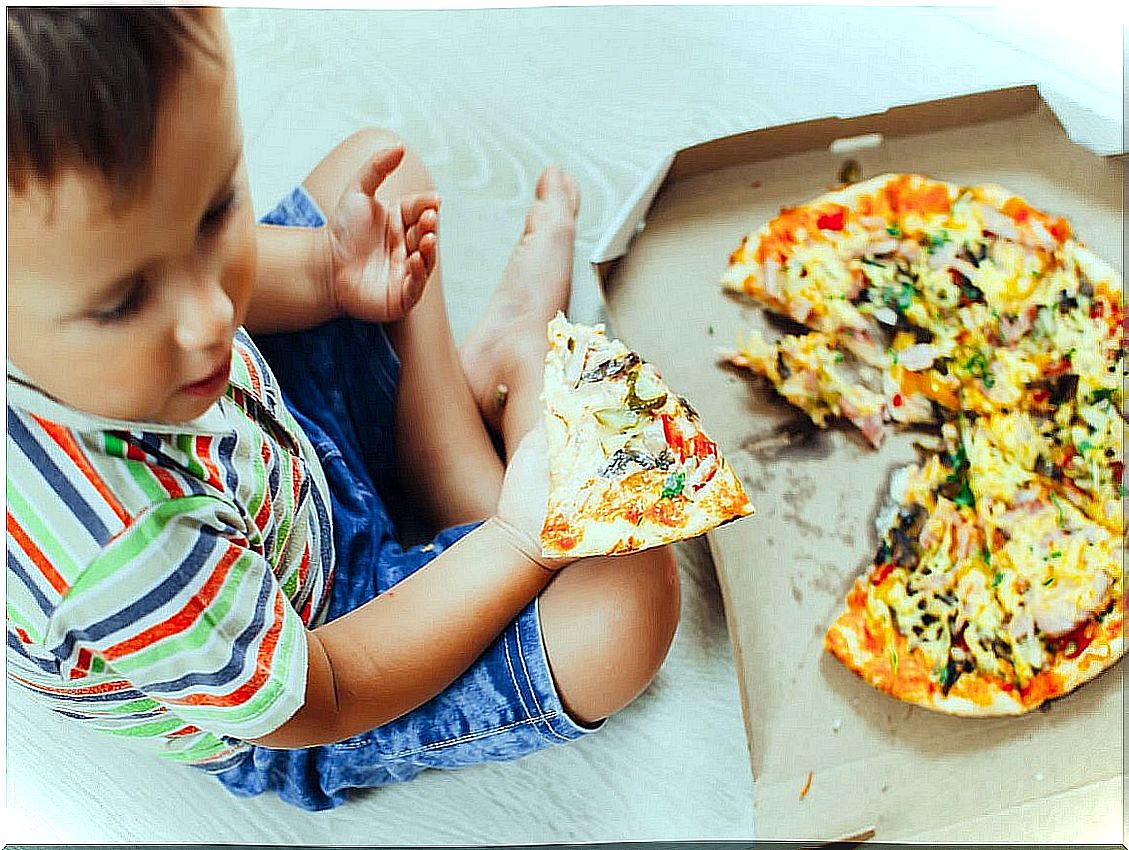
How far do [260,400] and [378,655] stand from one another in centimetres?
11

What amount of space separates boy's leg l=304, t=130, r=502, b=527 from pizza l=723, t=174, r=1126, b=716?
0.17 metres

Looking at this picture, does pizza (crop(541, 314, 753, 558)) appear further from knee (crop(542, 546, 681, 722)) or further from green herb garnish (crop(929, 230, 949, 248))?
green herb garnish (crop(929, 230, 949, 248))

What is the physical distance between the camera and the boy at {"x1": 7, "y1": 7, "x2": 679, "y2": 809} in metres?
0.26

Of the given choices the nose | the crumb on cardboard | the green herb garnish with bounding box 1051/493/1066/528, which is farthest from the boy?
the green herb garnish with bounding box 1051/493/1066/528

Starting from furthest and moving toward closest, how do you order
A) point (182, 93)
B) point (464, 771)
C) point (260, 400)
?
point (464, 771)
point (260, 400)
point (182, 93)

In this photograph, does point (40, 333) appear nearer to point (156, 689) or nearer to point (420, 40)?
point (156, 689)

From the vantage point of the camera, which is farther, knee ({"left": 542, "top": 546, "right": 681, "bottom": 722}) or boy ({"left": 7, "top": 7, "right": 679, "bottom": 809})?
knee ({"left": 542, "top": 546, "right": 681, "bottom": 722})

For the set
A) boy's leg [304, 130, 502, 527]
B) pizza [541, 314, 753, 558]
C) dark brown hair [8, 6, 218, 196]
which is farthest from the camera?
boy's leg [304, 130, 502, 527]

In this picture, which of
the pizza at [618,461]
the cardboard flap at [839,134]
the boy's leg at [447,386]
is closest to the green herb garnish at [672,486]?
the pizza at [618,461]

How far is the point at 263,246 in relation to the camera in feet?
1.56

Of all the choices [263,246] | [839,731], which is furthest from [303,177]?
[839,731]

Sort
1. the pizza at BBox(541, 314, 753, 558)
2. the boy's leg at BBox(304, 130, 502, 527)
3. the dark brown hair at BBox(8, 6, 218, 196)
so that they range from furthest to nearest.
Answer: the boy's leg at BBox(304, 130, 502, 527)
the pizza at BBox(541, 314, 753, 558)
the dark brown hair at BBox(8, 6, 218, 196)

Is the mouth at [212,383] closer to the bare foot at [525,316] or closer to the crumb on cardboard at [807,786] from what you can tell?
the bare foot at [525,316]

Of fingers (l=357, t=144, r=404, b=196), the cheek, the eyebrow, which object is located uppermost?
the eyebrow
